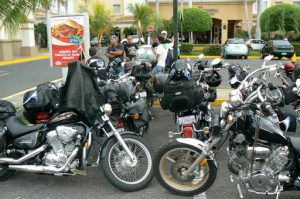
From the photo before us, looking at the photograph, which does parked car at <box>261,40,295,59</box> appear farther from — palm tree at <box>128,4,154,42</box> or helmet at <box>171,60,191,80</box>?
helmet at <box>171,60,191,80</box>

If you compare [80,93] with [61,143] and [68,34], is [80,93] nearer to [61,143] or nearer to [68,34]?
[61,143]

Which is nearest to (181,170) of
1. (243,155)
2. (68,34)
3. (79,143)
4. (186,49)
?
(243,155)

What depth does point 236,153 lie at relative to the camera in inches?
162

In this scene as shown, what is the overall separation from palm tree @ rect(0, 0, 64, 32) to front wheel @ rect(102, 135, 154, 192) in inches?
187

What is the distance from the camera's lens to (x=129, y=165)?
457 centimetres

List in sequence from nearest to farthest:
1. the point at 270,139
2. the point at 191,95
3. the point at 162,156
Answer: the point at 270,139, the point at 162,156, the point at 191,95

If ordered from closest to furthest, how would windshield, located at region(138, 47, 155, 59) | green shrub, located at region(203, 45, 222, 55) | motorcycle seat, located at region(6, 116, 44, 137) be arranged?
motorcycle seat, located at region(6, 116, 44, 137), windshield, located at region(138, 47, 155, 59), green shrub, located at region(203, 45, 222, 55)

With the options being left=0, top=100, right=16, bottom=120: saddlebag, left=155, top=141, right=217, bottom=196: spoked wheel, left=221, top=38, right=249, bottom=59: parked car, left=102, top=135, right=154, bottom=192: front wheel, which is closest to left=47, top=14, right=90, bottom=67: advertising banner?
left=0, top=100, right=16, bottom=120: saddlebag

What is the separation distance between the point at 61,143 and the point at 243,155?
6.80ft

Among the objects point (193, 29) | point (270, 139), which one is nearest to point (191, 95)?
point (270, 139)

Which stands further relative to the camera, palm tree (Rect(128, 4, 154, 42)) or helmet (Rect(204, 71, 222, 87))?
palm tree (Rect(128, 4, 154, 42))

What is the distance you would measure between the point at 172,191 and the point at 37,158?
5.42 ft

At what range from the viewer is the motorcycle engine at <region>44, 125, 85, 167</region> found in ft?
14.9

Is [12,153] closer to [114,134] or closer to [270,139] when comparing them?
[114,134]
